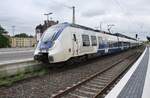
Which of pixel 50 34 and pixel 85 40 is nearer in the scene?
pixel 50 34

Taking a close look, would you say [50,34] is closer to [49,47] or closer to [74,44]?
[49,47]

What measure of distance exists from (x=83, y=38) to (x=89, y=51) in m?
1.96

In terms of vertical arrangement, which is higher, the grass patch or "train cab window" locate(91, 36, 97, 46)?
"train cab window" locate(91, 36, 97, 46)

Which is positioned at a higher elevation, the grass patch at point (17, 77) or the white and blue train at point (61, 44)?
the white and blue train at point (61, 44)

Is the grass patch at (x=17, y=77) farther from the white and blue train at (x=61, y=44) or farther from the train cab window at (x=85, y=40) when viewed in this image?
the train cab window at (x=85, y=40)

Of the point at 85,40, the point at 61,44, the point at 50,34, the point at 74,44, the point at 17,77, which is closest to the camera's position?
the point at 17,77

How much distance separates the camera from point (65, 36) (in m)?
16.6

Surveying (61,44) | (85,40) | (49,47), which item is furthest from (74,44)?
(85,40)

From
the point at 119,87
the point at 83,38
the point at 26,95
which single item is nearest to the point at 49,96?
the point at 26,95

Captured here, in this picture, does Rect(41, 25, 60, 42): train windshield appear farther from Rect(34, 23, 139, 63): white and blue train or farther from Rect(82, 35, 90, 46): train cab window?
Rect(82, 35, 90, 46): train cab window

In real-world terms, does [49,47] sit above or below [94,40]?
below

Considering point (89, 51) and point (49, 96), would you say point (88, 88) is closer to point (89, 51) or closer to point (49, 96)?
point (49, 96)

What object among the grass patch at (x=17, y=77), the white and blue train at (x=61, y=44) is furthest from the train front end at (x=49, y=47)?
the grass patch at (x=17, y=77)

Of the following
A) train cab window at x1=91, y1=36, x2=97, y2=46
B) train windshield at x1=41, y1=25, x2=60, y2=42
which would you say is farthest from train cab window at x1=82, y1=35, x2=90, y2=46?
train windshield at x1=41, y1=25, x2=60, y2=42
